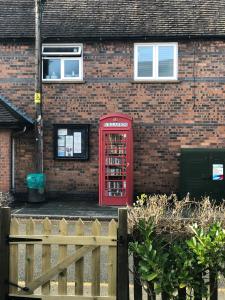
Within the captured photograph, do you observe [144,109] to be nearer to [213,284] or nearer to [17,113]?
[17,113]

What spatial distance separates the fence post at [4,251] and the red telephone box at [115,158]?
9148mm

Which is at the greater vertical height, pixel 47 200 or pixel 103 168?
pixel 103 168

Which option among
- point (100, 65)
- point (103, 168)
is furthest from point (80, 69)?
point (103, 168)

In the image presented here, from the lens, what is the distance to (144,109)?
50.8ft

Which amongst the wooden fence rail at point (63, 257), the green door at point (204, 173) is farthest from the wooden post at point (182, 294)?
the green door at point (204, 173)

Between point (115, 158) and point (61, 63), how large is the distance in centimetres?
424

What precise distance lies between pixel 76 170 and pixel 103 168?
1.98 m

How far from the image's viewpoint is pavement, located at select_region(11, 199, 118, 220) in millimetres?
12078

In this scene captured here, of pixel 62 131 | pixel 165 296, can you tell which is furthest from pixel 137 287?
pixel 62 131

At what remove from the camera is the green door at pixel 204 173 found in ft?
46.0

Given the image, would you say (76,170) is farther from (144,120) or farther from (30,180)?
(144,120)

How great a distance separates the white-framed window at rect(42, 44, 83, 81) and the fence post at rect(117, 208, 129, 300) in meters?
11.6

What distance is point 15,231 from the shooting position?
4789 millimetres

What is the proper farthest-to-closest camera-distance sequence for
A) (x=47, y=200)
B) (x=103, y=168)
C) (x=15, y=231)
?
1. (x=47, y=200)
2. (x=103, y=168)
3. (x=15, y=231)
